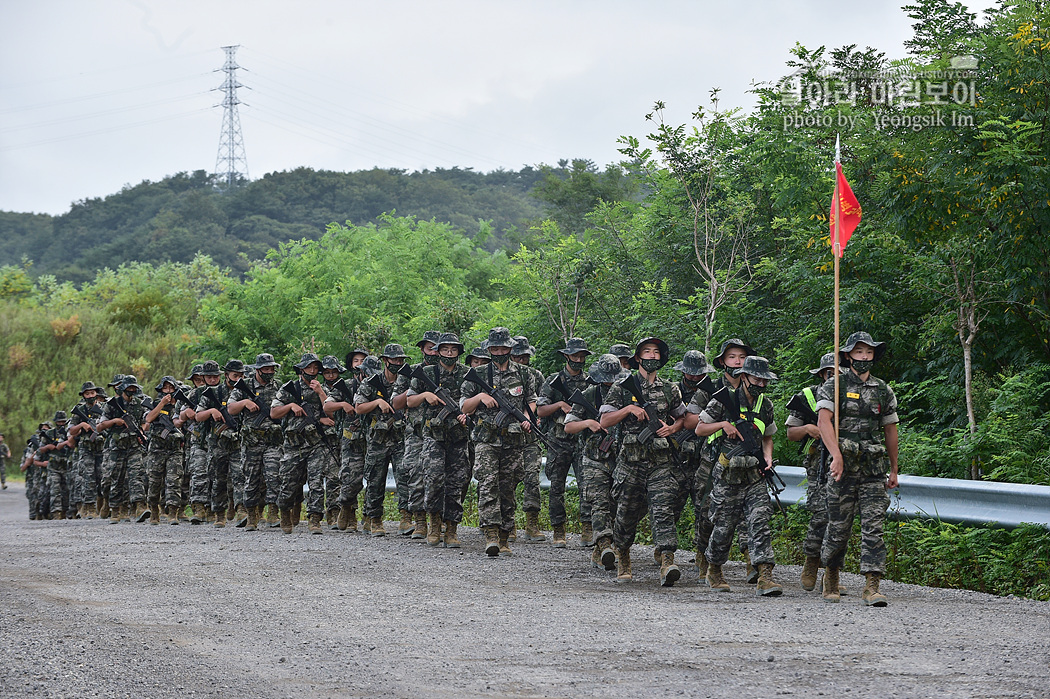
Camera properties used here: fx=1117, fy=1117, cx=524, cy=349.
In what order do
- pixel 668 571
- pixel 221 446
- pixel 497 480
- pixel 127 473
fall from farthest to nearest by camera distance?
pixel 127 473, pixel 221 446, pixel 497 480, pixel 668 571

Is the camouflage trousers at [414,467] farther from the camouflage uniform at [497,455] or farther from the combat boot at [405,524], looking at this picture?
the camouflage uniform at [497,455]

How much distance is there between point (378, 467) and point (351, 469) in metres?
0.42

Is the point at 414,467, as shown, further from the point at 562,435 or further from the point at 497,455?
the point at 562,435

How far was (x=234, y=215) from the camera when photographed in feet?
310

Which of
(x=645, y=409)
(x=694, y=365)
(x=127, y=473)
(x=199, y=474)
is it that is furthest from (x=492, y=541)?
(x=127, y=473)

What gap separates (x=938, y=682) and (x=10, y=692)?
462cm

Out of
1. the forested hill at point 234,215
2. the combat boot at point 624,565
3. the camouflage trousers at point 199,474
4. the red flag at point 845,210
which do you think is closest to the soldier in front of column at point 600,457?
the combat boot at point 624,565

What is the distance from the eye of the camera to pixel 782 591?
8922 millimetres

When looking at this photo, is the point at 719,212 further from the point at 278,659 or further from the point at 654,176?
the point at 278,659

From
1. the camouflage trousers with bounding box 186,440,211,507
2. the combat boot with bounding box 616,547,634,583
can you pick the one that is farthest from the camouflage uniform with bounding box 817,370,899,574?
the camouflage trousers with bounding box 186,440,211,507

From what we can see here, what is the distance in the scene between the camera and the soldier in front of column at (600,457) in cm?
1042

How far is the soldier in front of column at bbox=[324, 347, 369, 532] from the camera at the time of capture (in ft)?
46.7

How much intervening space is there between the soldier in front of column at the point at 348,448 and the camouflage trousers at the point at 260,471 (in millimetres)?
957

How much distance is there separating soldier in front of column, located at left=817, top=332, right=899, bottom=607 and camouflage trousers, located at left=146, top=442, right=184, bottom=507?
11.6m
